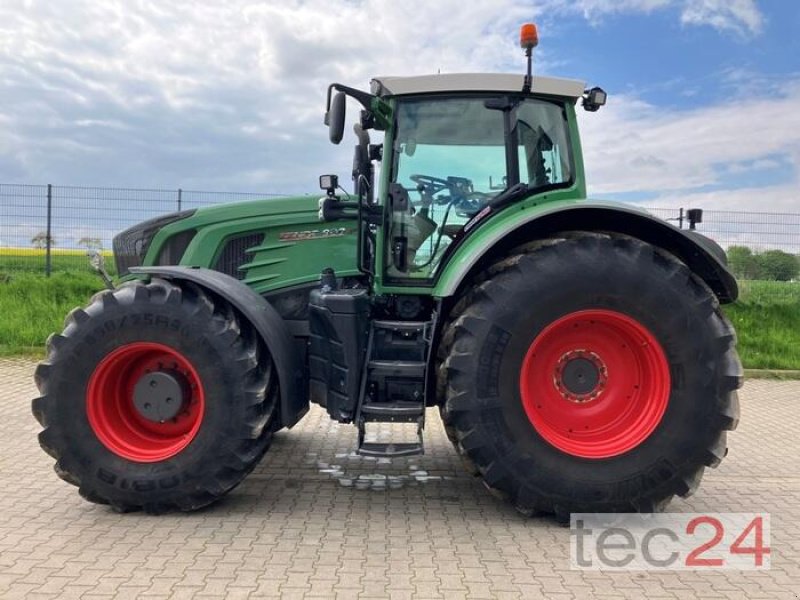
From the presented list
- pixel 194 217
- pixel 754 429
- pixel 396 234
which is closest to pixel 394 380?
pixel 396 234

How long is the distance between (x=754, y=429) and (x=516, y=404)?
3.75 m

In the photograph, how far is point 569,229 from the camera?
3883mm

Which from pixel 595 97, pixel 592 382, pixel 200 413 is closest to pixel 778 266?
pixel 595 97

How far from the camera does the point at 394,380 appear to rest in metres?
3.84

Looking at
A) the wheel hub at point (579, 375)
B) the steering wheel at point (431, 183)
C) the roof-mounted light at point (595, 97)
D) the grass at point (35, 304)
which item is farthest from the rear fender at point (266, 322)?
the grass at point (35, 304)

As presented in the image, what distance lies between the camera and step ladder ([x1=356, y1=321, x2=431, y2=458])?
374 cm

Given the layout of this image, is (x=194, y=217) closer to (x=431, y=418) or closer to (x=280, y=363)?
(x=280, y=363)

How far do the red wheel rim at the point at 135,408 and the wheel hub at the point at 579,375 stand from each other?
200cm

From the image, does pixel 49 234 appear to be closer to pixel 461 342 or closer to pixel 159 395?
pixel 159 395

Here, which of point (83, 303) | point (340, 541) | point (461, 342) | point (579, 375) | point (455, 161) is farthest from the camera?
point (83, 303)

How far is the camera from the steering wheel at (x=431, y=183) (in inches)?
160

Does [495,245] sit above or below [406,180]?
below

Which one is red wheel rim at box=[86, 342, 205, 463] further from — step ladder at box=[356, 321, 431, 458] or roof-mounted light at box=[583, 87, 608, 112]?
roof-mounted light at box=[583, 87, 608, 112]

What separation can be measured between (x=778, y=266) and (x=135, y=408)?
33.7 ft
